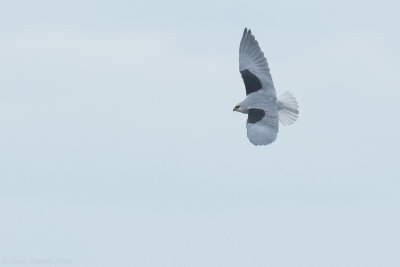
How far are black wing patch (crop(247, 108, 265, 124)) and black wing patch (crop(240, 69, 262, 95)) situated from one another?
3.57 ft

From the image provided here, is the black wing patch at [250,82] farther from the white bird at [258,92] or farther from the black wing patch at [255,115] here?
the black wing patch at [255,115]

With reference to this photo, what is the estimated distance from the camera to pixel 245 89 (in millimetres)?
41344

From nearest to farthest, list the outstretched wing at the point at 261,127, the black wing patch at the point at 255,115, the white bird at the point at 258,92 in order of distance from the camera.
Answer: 1. the outstretched wing at the point at 261,127
2. the black wing patch at the point at 255,115
3. the white bird at the point at 258,92

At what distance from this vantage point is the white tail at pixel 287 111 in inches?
1620

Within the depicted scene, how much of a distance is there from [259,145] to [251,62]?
15.0ft

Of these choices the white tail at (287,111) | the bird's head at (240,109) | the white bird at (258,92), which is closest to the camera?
the white bird at (258,92)

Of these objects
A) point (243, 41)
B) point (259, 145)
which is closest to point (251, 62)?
point (243, 41)

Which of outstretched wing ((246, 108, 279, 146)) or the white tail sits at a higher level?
the white tail

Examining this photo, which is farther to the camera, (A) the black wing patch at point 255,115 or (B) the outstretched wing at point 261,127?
(A) the black wing patch at point 255,115

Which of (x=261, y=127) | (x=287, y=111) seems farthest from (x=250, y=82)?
(x=261, y=127)

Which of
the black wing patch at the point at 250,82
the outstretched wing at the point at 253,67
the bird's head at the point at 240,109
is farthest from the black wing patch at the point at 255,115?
the outstretched wing at the point at 253,67

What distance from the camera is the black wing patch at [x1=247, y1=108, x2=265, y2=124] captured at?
39.1 meters

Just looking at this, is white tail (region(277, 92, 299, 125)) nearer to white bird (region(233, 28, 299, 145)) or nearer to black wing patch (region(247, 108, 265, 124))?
white bird (region(233, 28, 299, 145))

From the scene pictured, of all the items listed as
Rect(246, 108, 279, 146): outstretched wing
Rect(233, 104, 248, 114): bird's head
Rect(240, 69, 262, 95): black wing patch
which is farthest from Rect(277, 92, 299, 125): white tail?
Rect(246, 108, 279, 146): outstretched wing
